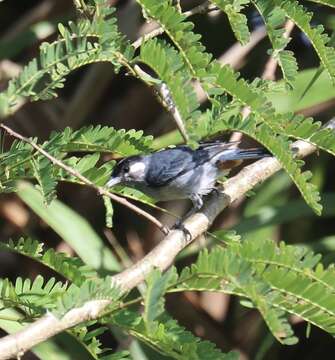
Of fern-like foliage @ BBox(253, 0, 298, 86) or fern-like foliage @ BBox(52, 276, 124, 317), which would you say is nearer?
fern-like foliage @ BBox(52, 276, 124, 317)

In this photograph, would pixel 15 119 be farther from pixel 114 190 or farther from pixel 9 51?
pixel 114 190

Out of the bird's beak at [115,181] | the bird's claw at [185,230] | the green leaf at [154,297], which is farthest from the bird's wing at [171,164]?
the green leaf at [154,297]

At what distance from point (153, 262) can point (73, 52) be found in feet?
1.57

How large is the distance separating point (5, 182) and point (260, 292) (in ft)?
2.33

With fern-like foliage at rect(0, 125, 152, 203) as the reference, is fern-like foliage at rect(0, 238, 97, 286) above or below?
below

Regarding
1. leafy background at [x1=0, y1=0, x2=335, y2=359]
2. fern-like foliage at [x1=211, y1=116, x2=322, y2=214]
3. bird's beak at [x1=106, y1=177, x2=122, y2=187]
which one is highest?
fern-like foliage at [x1=211, y1=116, x2=322, y2=214]

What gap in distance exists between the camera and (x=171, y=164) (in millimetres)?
3207

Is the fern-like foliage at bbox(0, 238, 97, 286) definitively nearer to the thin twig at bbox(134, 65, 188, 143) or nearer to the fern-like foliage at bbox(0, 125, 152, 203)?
the fern-like foliage at bbox(0, 125, 152, 203)

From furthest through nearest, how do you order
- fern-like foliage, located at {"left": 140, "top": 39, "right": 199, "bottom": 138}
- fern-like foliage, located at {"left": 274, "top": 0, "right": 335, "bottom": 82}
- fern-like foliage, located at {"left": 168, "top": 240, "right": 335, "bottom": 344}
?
fern-like foliage, located at {"left": 274, "top": 0, "right": 335, "bottom": 82} → fern-like foliage, located at {"left": 140, "top": 39, "right": 199, "bottom": 138} → fern-like foliage, located at {"left": 168, "top": 240, "right": 335, "bottom": 344}

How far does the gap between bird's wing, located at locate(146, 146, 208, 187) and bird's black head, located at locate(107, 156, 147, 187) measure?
32 millimetres

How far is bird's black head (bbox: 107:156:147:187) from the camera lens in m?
2.52

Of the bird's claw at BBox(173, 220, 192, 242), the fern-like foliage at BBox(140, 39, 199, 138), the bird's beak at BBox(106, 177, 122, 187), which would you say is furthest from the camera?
the bird's beak at BBox(106, 177, 122, 187)

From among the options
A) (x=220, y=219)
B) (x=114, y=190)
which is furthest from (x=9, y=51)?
(x=114, y=190)

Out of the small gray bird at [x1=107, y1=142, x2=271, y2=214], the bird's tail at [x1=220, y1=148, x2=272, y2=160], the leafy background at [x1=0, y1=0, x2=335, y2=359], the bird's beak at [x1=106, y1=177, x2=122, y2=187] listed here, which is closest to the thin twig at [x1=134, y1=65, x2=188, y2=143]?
the bird's beak at [x1=106, y1=177, x2=122, y2=187]
